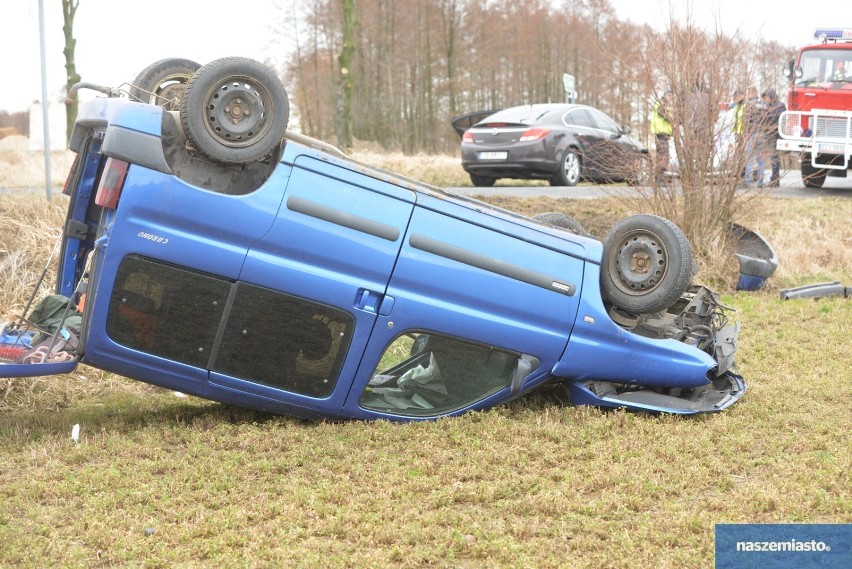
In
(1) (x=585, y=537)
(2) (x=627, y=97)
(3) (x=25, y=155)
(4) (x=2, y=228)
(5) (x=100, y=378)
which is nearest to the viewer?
(1) (x=585, y=537)

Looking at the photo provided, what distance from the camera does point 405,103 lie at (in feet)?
143

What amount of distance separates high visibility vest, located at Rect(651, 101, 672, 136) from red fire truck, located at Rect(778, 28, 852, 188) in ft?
23.2

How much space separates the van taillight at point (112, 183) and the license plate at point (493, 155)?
436 inches

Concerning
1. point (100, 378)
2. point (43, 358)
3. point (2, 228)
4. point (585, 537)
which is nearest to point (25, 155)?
point (2, 228)

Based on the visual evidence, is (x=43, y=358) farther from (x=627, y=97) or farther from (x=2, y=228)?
(x=627, y=97)

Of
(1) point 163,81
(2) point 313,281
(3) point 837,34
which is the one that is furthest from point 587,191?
(2) point 313,281

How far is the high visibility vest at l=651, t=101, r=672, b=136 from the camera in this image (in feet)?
36.3

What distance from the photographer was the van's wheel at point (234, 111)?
4.92 meters

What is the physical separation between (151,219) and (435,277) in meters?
1.56

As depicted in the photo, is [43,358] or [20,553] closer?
[20,553]

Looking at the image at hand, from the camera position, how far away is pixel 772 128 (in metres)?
11.3

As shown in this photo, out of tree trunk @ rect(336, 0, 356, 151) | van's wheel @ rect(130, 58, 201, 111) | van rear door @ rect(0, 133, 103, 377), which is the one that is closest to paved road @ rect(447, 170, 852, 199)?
van's wheel @ rect(130, 58, 201, 111)

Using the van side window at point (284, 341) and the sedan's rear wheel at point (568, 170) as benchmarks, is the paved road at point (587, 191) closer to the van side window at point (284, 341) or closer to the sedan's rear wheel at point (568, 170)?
the sedan's rear wheel at point (568, 170)

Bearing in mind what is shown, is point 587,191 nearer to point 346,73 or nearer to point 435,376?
point 435,376
